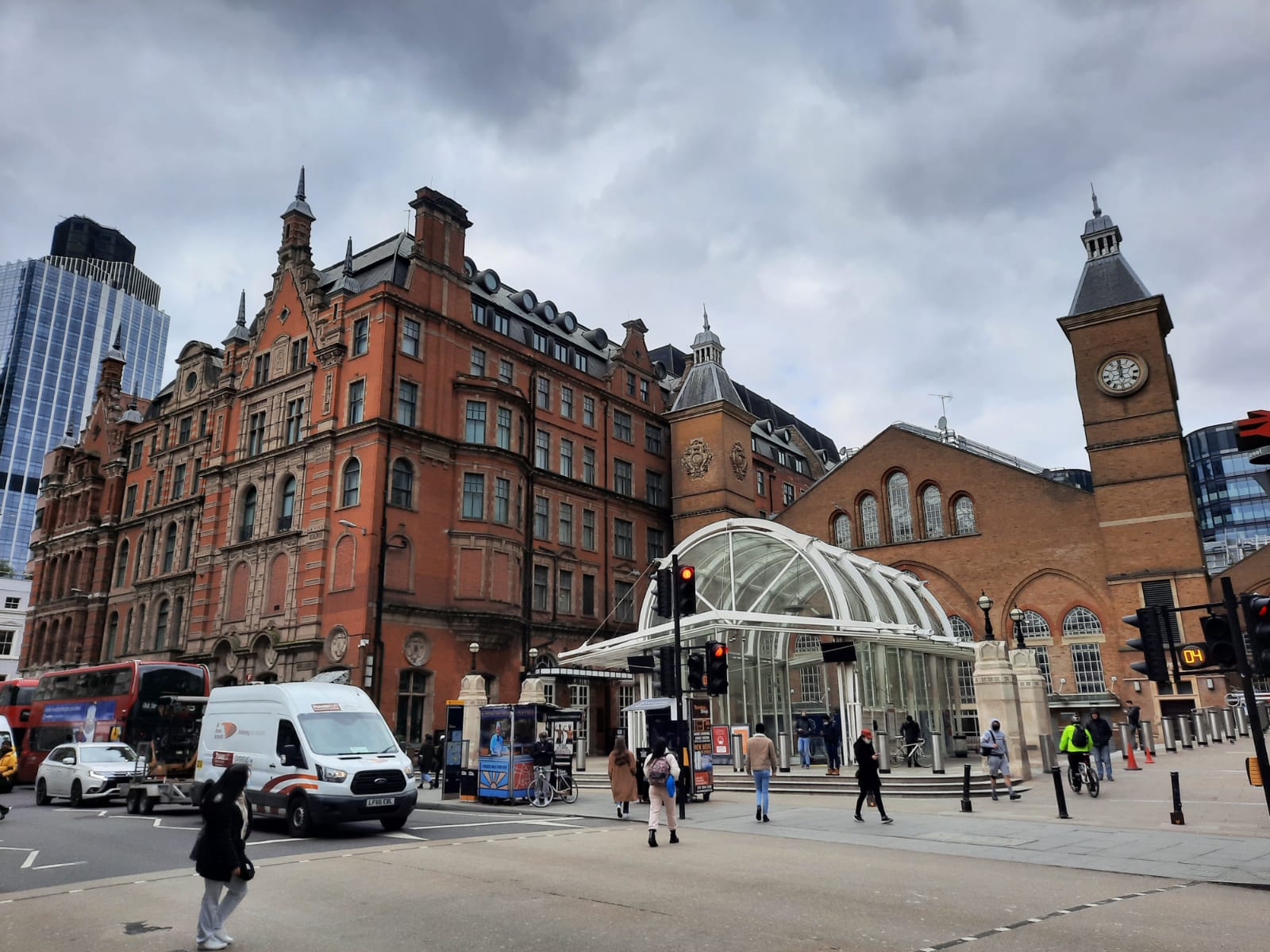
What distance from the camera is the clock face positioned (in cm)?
3891

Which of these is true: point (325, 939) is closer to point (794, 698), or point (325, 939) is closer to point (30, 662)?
point (794, 698)

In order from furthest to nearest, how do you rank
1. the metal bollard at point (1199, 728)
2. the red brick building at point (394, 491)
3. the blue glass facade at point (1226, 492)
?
the blue glass facade at point (1226, 492) < the red brick building at point (394, 491) < the metal bollard at point (1199, 728)

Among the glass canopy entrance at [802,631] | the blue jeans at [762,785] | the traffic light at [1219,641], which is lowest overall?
the blue jeans at [762,785]

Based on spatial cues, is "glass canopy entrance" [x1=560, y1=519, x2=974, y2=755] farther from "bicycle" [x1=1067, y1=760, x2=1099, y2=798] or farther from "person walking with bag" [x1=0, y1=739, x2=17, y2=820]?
"person walking with bag" [x1=0, y1=739, x2=17, y2=820]

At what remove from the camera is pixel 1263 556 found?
139ft

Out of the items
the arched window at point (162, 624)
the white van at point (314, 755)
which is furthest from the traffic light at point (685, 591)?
the arched window at point (162, 624)

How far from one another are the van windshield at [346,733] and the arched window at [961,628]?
3054 cm

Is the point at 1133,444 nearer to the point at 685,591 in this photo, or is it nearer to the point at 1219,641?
the point at 685,591

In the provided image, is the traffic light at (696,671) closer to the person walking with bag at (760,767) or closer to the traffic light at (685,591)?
the traffic light at (685,591)

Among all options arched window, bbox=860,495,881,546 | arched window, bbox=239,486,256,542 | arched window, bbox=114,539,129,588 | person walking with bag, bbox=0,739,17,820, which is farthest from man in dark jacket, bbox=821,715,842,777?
arched window, bbox=114,539,129,588

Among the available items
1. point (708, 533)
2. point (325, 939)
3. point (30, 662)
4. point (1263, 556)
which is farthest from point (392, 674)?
point (1263, 556)

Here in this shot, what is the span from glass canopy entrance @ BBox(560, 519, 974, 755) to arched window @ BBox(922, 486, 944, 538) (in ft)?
24.9

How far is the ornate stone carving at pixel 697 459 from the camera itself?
161 ft

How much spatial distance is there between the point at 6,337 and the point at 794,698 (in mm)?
167643
